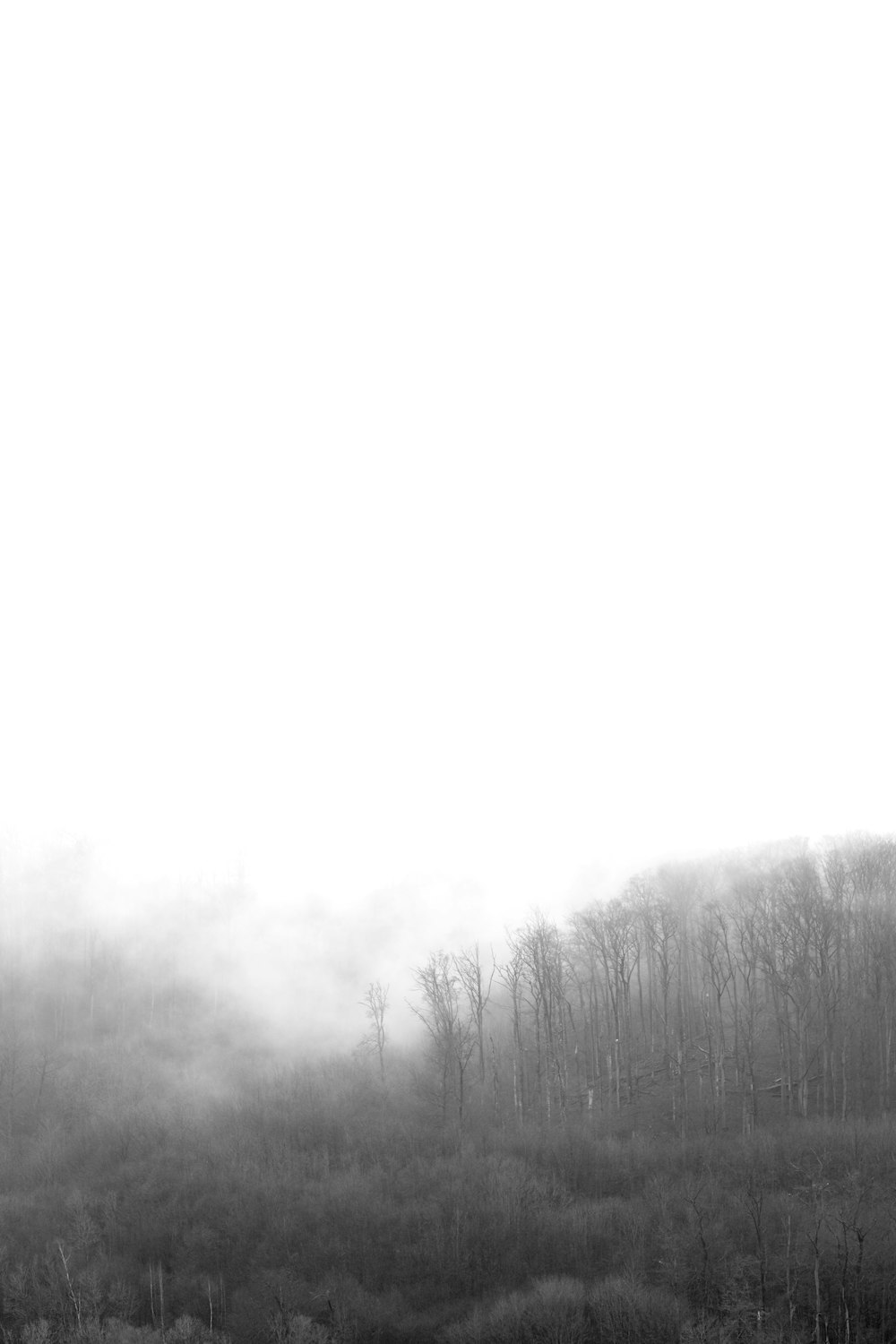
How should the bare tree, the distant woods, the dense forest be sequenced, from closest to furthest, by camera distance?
the dense forest, the distant woods, the bare tree

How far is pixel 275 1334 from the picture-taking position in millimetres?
47750

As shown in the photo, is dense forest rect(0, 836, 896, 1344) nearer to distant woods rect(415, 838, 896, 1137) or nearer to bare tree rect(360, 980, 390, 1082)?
distant woods rect(415, 838, 896, 1137)

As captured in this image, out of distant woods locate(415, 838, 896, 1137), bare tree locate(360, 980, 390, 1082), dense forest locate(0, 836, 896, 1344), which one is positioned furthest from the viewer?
bare tree locate(360, 980, 390, 1082)

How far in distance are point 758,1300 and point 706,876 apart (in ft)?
143

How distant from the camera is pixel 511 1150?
6259cm

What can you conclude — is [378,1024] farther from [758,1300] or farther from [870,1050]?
[758,1300]

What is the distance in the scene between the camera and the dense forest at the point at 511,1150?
47781 millimetres

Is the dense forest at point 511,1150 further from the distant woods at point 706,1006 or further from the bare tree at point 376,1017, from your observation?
the bare tree at point 376,1017

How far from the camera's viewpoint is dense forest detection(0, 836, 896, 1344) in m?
47.8

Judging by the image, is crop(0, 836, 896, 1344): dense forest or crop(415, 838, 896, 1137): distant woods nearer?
crop(0, 836, 896, 1344): dense forest

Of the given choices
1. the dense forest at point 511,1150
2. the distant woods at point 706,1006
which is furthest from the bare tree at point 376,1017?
the distant woods at point 706,1006

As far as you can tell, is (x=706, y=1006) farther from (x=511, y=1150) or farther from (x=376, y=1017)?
(x=376, y=1017)

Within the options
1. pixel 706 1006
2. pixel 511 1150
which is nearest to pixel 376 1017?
pixel 511 1150

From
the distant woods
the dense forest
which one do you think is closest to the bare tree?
the dense forest
